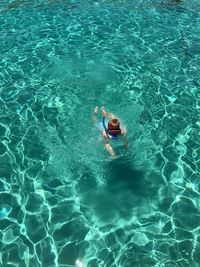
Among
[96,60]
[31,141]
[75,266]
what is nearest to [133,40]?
[96,60]

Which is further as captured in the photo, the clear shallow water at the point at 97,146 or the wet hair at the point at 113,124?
the wet hair at the point at 113,124

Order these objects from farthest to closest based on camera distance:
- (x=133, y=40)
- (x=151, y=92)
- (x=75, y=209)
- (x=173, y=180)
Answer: (x=133, y=40), (x=151, y=92), (x=173, y=180), (x=75, y=209)

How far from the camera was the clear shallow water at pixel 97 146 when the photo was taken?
416 inches

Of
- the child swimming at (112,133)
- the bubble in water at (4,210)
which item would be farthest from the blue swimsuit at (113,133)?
the bubble in water at (4,210)

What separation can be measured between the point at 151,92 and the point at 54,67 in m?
5.60

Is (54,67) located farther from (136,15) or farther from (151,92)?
(136,15)

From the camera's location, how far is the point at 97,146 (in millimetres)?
13336

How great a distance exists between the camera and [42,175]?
12.7m

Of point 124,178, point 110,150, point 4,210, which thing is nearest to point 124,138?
point 110,150

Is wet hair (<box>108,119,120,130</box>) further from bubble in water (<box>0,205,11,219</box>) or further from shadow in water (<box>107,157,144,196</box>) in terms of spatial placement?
bubble in water (<box>0,205,11,219</box>)

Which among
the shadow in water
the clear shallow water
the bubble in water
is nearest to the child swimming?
the clear shallow water

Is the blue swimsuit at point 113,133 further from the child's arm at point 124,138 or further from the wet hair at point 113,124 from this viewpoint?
the child's arm at point 124,138

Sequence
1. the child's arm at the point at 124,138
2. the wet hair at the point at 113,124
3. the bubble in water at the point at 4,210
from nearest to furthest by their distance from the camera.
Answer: the bubble in water at the point at 4,210 → the wet hair at the point at 113,124 → the child's arm at the point at 124,138

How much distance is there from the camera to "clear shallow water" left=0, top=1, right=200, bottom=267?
34.6ft
